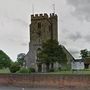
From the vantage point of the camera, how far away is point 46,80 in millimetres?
49906

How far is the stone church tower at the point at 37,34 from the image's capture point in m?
86.0

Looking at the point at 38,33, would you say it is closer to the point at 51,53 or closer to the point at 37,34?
the point at 37,34

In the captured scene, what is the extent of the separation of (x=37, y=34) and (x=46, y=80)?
3762cm

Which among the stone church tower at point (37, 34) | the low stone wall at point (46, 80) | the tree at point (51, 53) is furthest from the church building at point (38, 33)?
the low stone wall at point (46, 80)

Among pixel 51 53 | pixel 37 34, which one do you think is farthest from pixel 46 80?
pixel 37 34

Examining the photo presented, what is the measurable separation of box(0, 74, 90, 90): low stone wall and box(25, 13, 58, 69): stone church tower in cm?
3089

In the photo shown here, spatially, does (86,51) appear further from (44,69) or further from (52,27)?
(44,69)

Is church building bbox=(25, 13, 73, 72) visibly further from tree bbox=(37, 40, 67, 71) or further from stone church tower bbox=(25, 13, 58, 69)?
tree bbox=(37, 40, 67, 71)

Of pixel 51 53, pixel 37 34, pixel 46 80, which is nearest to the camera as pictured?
pixel 46 80

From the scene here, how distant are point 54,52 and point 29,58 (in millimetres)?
16731

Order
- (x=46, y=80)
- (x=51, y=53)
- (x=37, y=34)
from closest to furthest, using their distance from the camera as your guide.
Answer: (x=46, y=80) → (x=51, y=53) → (x=37, y=34)

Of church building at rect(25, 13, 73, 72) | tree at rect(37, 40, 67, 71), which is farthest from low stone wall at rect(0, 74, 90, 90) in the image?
church building at rect(25, 13, 73, 72)

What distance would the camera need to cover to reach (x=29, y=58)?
8681 centimetres

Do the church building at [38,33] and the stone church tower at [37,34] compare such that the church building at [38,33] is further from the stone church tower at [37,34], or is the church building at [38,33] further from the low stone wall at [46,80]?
the low stone wall at [46,80]
